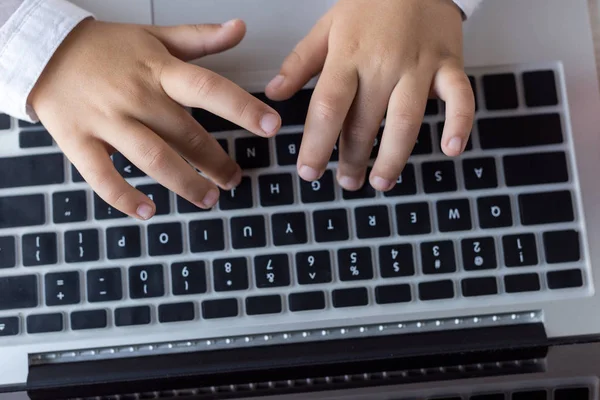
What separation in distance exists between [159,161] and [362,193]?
141mm

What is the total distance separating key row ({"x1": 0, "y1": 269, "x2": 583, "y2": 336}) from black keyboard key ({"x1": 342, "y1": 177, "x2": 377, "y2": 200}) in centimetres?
6

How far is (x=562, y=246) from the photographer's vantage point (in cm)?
45

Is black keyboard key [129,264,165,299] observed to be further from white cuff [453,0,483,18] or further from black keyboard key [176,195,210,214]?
white cuff [453,0,483,18]

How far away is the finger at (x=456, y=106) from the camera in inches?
16.2

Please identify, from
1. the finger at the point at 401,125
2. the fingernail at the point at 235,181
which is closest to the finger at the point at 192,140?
the fingernail at the point at 235,181

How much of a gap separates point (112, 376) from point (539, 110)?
35 centimetres

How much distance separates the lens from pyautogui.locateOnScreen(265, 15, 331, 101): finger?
0.45 meters

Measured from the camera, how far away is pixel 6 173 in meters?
0.45

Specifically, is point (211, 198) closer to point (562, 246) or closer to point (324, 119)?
point (324, 119)

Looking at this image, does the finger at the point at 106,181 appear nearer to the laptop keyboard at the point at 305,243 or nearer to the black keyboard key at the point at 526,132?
the laptop keyboard at the point at 305,243

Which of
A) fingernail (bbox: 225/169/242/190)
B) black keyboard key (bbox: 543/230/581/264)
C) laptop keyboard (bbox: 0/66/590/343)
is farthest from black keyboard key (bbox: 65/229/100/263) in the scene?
black keyboard key (bbox: 543/230/581/264)

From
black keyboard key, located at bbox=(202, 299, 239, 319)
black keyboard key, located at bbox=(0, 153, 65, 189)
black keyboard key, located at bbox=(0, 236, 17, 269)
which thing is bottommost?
black keyboard key, located at bbox=(202, 299, 239, 319)

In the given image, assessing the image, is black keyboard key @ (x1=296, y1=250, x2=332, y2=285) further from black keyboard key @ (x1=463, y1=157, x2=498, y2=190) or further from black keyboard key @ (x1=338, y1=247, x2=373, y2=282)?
black keyboard key @ (x1=463, y1=157, x2=498, y2=190)

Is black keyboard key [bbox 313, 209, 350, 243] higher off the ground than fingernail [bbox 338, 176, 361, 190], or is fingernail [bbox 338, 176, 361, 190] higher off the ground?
fingernail [bbox 338, 176, 361, 190]
